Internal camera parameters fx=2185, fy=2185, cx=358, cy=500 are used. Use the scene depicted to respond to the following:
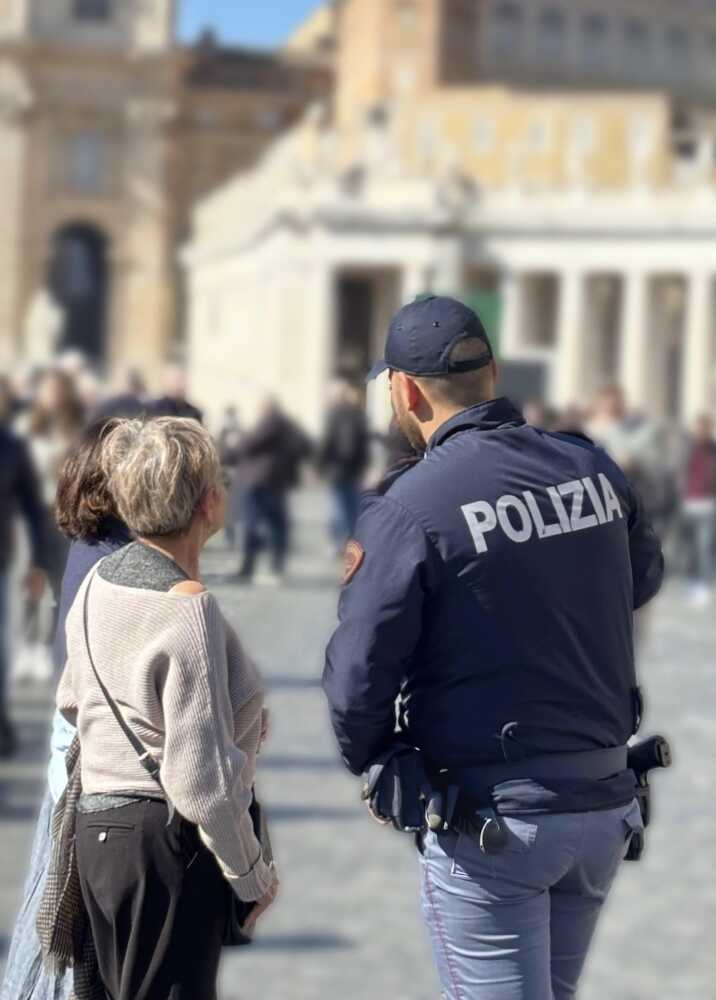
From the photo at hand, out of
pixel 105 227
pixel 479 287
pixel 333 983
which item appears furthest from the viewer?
pixel 105 227

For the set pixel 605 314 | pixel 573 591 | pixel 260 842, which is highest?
pixel 573 591

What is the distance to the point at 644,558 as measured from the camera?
445 cm

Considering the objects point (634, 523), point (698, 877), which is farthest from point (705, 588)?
point (634, 523)

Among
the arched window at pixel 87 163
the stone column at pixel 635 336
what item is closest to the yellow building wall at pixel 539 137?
the stone column at pixel 635 336

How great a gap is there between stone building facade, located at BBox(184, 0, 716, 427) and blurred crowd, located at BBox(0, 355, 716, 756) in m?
21.1

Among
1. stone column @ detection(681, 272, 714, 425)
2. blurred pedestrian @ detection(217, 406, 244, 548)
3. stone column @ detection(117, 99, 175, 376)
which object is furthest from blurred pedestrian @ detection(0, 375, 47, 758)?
stone column @ detection(117, 99, 175, 376)

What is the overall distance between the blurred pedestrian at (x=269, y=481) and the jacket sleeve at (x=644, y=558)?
1514cm

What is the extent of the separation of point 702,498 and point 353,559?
1868 cm

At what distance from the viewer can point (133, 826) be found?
3.99 meters

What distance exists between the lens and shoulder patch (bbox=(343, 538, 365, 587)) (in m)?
3.95

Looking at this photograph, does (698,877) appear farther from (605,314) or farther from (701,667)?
(605,314)

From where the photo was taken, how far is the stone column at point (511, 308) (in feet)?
192

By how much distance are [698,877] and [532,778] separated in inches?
480

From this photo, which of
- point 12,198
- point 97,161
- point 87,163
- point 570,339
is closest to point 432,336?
point 570,339
